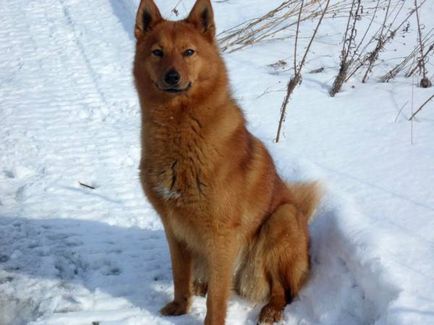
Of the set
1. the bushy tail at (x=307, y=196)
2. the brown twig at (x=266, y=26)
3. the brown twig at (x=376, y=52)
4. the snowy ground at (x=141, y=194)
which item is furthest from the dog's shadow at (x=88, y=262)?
the brown twig at (x=266, y=26)

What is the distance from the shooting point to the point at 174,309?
128 inches

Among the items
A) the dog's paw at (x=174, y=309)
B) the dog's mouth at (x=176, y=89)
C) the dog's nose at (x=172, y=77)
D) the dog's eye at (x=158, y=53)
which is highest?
the dog's eye at (x=158, y=53)

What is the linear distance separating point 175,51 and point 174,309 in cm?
153

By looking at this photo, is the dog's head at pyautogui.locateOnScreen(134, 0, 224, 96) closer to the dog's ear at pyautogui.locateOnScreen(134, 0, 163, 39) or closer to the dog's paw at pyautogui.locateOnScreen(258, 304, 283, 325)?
the dog's ear at pyautogui.locateOnScreen(134, 0, 163, 39)

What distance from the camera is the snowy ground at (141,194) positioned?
10.1 feet

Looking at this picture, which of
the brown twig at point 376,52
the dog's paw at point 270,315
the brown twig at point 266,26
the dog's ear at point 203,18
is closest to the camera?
the dog's ear at point 203,18

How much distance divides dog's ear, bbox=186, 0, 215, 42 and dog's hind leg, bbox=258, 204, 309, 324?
1119 millimetres

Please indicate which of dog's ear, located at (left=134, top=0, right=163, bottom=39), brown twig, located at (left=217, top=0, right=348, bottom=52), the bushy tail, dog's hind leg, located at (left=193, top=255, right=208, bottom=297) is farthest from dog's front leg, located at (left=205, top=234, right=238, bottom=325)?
brown twig, located at (left=217, top=0, right=348, bottom=52)

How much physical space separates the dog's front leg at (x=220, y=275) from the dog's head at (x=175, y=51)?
0.85 meters

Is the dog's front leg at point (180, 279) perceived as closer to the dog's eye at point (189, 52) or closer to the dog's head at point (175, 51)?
the dog's head at point (175, 51)

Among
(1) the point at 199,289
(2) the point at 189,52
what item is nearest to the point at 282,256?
(1) the point at 199,289

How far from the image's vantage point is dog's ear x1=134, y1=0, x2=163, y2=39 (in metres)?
3.07

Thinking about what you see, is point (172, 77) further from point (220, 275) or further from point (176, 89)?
point (220, 275)

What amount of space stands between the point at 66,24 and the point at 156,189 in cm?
650
